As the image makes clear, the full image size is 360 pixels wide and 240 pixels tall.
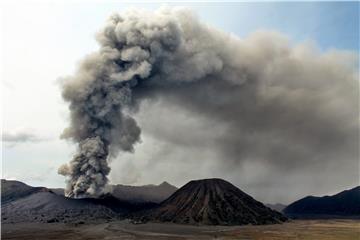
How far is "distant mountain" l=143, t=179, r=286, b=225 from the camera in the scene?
123 m

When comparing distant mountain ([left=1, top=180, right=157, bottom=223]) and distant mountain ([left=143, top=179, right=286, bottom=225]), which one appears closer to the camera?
distant mountain ([left=1, top=180, right=157, bottom=223])

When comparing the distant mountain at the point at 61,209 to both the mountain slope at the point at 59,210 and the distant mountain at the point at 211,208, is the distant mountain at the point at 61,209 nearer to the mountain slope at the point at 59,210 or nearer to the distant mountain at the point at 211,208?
the mountain slope at the point at 59,210

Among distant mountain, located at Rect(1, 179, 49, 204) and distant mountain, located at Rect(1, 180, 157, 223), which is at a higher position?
distant mountain, located at Rect(1, 179, 49, 204)

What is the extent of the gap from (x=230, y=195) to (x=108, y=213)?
4650cm

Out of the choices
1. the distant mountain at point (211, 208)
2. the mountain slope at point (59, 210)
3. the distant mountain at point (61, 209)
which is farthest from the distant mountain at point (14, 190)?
the distant mountain at point (211, 208)

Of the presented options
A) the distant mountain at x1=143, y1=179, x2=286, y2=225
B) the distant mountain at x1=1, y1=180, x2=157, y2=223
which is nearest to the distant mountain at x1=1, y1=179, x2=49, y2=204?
the distant mountain at x1=1, y1=180, x2=157, y2=223

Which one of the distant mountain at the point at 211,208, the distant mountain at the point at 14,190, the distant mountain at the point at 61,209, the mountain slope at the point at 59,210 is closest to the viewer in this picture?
the mountain slope at the point at 59,210

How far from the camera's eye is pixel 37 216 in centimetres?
11838

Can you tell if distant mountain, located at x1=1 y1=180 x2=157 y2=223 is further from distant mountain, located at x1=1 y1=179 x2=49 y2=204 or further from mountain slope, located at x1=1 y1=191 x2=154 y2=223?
distant mountain, located at x1=1 y1=179 x2=49 y2=204

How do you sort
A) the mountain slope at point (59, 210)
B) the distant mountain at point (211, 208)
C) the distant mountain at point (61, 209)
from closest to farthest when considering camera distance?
the mountain slope at point (59, 210) < the distant mountain at point (61, 209) < the distant mountain at point (211, 208)

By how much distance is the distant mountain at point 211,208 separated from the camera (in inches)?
4860

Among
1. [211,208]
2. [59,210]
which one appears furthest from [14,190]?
[211,208]

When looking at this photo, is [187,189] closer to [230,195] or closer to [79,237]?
[230,195]

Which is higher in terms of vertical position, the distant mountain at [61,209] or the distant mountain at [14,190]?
the distant mountain at [14,190]
